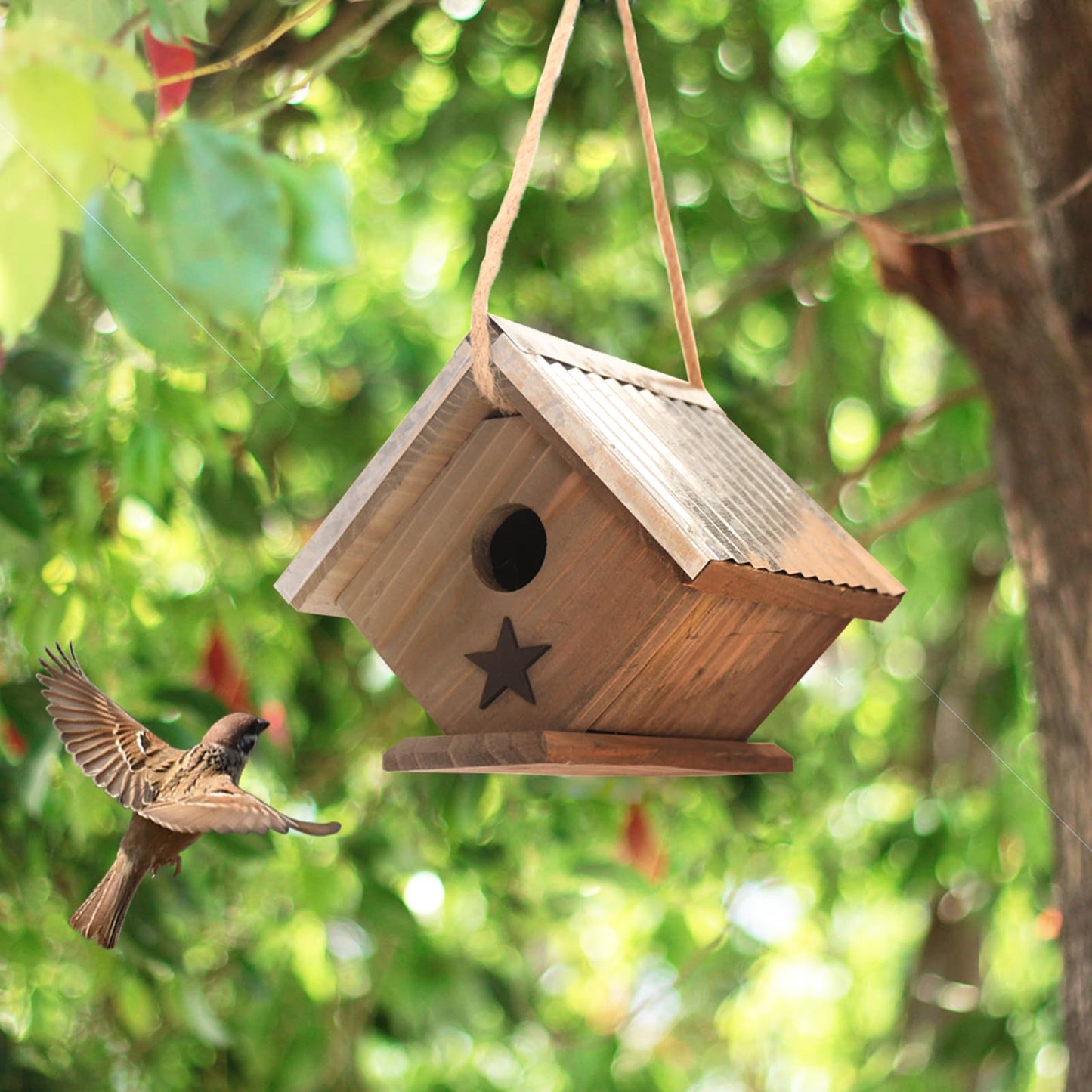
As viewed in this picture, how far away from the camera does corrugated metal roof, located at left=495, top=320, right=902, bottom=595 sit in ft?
3.31

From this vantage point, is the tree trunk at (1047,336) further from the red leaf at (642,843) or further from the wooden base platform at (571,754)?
the red leaf at (642,843)

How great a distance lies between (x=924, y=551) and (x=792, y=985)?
2.59 meters

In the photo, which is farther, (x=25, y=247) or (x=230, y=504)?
(x=230, y=504)

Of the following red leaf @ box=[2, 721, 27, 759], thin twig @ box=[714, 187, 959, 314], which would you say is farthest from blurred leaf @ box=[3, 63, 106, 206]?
thin twig @ box=[714, 187, 959, 314]

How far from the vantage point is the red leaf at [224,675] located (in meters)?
1.96

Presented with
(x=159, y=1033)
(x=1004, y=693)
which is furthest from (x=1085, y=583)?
(x=159, y=1033)

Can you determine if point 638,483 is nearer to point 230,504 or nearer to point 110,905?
point 110,905

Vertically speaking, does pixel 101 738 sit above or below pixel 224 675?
above

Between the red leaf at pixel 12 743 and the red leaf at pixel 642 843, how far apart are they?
123 centimetres

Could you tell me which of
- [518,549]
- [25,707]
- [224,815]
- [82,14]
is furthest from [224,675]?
[224,815]

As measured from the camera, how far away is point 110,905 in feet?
2.49

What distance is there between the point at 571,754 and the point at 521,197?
45 cm

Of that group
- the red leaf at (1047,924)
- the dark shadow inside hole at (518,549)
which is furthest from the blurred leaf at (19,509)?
the red leaf at (1047,924)

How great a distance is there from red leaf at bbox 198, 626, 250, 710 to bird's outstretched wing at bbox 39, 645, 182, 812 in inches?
46.9
